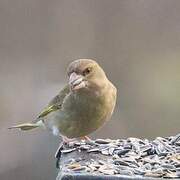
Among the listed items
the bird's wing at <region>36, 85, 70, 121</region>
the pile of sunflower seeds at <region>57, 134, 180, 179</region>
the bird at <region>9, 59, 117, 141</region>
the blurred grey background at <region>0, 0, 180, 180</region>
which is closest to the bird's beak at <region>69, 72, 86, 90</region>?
the bird at <region>9, 59, 117, 141</region>

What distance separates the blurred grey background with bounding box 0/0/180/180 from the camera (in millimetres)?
9562

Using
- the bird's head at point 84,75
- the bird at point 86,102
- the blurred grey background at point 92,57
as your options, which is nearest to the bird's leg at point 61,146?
the bird at point 86,102

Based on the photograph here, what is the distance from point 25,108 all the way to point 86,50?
93 cm

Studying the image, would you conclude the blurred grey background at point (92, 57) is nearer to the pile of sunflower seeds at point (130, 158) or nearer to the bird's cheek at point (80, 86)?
the bird's cheek at point (80, 86)

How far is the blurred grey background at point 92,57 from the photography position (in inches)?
376

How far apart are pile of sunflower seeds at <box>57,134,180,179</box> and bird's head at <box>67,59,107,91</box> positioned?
431 mm

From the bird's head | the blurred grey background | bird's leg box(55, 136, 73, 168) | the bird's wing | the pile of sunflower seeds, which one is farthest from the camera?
the blurred grey background

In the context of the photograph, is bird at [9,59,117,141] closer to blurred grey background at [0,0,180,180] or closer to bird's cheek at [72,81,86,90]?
bird's cheek at [72,81,86,90]

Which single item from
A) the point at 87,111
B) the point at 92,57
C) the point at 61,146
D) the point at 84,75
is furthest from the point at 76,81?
the point at 92,57

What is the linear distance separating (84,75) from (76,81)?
10cm

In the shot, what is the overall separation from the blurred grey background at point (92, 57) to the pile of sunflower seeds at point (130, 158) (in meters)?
3.58

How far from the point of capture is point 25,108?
9.83 meters

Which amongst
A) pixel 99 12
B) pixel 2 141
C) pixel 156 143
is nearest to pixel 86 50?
pixel 99 12

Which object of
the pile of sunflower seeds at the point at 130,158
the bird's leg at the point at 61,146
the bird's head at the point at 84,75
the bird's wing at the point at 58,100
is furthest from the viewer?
the bird's wing at the point at 58,100
